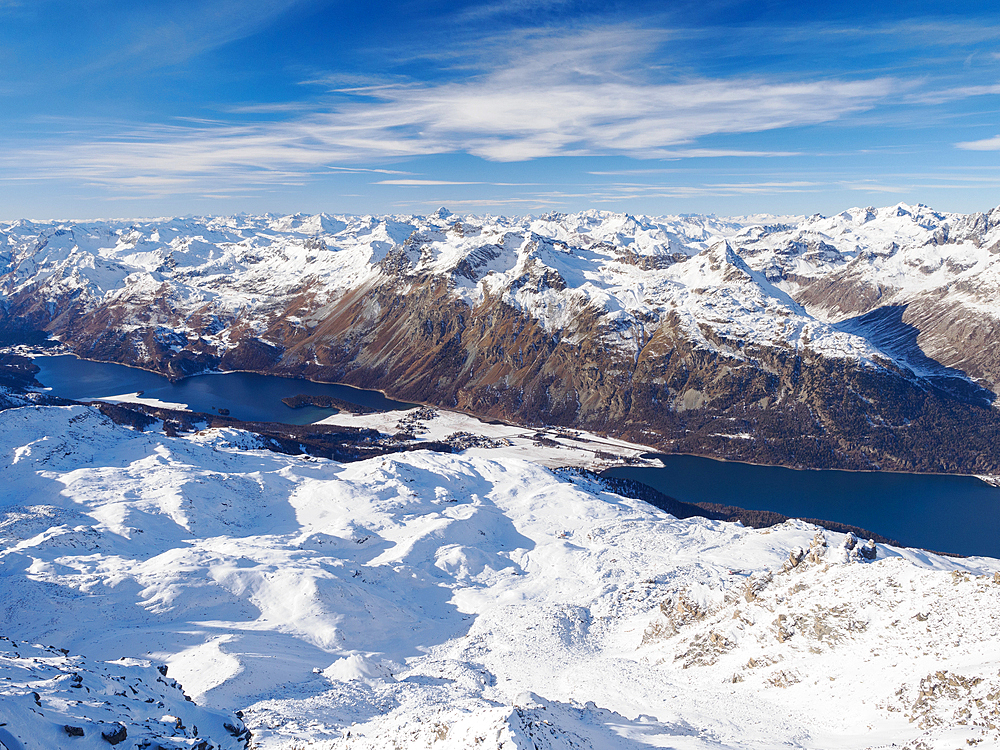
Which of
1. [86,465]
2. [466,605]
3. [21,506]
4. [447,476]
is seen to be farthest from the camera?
[447,476]

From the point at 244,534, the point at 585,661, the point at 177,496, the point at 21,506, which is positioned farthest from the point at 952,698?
the point at 21,506

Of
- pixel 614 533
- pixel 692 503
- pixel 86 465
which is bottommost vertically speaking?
pixel 692 503

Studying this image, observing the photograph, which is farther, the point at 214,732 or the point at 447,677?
the point at 447,677

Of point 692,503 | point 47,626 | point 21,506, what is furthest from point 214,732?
point 692,503

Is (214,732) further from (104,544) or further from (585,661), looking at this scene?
(104,544)

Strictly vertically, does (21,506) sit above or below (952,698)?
below

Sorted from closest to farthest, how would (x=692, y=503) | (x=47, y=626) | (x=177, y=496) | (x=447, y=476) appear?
(x=47, y=626), (x=177, y=496), (x=447, y=476), (x=692, y=503)
